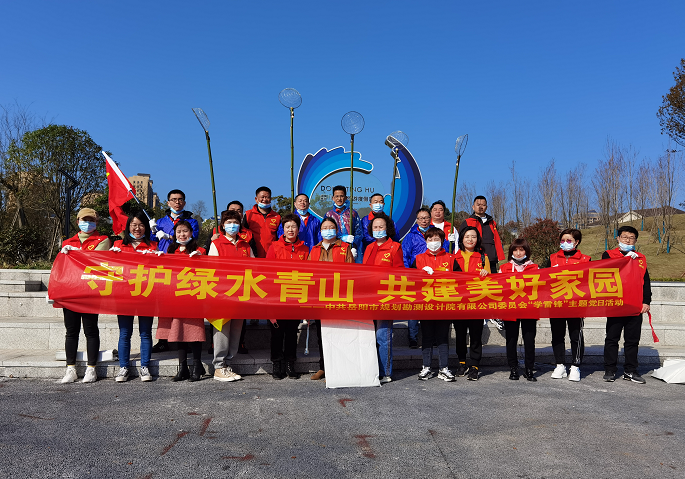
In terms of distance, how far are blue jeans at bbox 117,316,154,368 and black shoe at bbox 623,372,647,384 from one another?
17.6 ft

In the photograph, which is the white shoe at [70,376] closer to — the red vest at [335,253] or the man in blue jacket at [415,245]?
the red vest at [335,253]

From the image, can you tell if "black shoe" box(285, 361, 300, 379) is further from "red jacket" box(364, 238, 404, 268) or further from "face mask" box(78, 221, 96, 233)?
"face mask" box(78, 221, 96, 233)

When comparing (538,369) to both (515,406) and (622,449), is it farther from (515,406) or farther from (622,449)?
(622,449)

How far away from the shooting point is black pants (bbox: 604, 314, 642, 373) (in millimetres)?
5355

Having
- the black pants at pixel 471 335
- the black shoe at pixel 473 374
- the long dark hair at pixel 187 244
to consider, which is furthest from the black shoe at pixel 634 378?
the long dark hair at pixel 187 244

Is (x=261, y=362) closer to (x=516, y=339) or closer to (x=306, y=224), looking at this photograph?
(x=306, y=224)

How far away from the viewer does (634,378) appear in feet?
17.4

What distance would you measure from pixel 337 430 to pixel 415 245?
10.5 ft

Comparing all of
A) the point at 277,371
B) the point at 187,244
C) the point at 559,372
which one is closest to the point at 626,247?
the point at 559,372

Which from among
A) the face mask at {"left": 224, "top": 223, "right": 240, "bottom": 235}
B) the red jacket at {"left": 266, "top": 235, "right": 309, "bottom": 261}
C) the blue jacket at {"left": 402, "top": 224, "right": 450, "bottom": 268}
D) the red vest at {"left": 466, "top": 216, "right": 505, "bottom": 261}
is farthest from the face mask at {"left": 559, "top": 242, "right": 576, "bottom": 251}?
the face mask at {"left": 224, "top": 223, "right": 240, "bottom": 235}

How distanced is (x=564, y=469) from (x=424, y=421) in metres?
1.14

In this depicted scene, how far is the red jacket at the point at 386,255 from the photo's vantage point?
5.38 metres

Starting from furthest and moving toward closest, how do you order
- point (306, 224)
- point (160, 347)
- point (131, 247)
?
1. point (306, 224)
2. point (160, 347)
3. point (131, 247)

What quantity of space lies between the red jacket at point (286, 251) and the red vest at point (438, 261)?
4.40 ft
